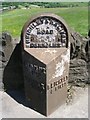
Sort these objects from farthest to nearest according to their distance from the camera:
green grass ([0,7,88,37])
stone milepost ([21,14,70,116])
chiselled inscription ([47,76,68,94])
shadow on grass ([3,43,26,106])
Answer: green grass ([0,7,88,37])
shadow on grass ([3,43,26,106])
chiselled inscription ([47,76,68,94])
stone milepost ([21,14,70,116])

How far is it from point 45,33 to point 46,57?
1.90 ft

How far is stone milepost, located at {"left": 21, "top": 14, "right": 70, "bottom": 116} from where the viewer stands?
24.0 feet

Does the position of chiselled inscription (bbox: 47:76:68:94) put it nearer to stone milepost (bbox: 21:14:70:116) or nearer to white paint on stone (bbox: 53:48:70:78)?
stone milepost (bbox: 21:14:70:116)

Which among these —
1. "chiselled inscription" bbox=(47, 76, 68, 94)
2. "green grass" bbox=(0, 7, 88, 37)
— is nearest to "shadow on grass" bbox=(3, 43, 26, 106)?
"chiselled inscription" bbox=(47, 76, 68, 94)

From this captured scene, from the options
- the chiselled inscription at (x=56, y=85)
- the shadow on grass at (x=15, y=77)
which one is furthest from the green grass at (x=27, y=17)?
the chiselled inscription at (x=56, y=85)

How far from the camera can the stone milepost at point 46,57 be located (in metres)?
7.32

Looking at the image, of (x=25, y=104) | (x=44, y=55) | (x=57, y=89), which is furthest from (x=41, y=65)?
(x=25, y=104)

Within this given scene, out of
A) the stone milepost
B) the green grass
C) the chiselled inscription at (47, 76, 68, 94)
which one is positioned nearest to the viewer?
the stone milepost

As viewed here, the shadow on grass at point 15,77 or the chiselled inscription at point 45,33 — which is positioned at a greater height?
the chiselled inscription at point 45,33

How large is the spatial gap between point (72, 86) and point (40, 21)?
2.14 metres

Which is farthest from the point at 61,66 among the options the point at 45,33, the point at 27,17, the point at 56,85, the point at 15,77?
the point at 27,17

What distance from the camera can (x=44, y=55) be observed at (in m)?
7.32

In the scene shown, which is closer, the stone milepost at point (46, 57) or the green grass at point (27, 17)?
the stone milepost at point (46, 57)

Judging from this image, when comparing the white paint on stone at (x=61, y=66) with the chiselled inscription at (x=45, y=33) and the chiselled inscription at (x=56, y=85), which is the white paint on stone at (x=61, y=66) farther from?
the chiselled inscription at (x=45, y=33)
